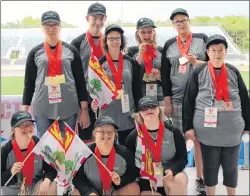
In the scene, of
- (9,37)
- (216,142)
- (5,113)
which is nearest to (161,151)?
(216,142)

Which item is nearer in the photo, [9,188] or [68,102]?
[9,188]

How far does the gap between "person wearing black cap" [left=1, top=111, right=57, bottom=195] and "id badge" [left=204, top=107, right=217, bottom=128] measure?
3.99ft

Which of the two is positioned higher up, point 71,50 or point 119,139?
point 71,50

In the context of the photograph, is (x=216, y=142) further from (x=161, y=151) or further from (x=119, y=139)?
(x=119, y=139)

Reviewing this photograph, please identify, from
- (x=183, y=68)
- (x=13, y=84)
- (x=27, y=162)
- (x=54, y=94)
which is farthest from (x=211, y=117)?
(x=13, y=84)

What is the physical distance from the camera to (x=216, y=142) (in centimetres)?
272

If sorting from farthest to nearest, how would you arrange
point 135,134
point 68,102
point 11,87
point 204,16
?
point 204,16, point 11,87, point 68,102, point 135,134

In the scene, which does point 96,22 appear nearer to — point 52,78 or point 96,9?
point 96,9

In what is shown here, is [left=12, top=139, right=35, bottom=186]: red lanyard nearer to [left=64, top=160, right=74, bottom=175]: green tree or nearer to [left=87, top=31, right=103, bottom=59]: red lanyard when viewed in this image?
[left=64, top=160, right=74, bottom=175]: green tree

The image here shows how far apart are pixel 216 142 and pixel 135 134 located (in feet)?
2.01

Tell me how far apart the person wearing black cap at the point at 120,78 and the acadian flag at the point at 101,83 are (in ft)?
0.20

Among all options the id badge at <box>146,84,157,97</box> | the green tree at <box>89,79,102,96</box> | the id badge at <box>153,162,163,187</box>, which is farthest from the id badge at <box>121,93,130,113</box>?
the id badge at <box>153,162,163,187</box>

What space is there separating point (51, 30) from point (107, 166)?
3.79 ft

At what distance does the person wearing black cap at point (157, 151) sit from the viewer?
2.66 metres
